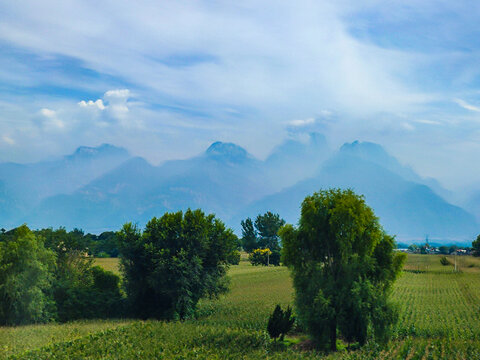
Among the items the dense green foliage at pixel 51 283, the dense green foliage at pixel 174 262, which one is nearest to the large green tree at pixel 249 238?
the dense green foliage at pixel 51 283

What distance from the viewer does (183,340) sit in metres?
31.5

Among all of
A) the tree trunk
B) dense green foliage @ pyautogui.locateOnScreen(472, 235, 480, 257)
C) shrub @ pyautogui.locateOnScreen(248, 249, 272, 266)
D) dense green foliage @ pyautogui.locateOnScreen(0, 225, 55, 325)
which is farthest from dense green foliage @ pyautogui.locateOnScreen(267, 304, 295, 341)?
dense green foliage @ pyautogui.locateOnScreen(472, 235, 480, 257)

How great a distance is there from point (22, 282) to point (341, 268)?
2669 cm

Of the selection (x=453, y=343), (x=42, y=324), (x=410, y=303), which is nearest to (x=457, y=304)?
(x=410, y=303)

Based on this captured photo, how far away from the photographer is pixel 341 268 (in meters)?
28.9

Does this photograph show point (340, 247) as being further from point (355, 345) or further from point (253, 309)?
point (253, 309)

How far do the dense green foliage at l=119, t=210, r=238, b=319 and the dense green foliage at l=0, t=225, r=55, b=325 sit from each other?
25.2ft

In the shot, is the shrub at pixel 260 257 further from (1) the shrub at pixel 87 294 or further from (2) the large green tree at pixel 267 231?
(1) the shrub at pixel 87 294

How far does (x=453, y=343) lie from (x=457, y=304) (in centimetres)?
2713

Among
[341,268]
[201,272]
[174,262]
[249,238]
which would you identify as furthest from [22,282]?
[249,238]

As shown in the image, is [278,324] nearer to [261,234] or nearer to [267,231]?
[267,231]

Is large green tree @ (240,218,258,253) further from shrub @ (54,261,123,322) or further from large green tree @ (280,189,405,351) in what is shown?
large green tree @ (280,189,405,351)

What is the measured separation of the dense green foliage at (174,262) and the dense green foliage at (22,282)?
768cm

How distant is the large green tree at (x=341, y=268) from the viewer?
28141 mm
